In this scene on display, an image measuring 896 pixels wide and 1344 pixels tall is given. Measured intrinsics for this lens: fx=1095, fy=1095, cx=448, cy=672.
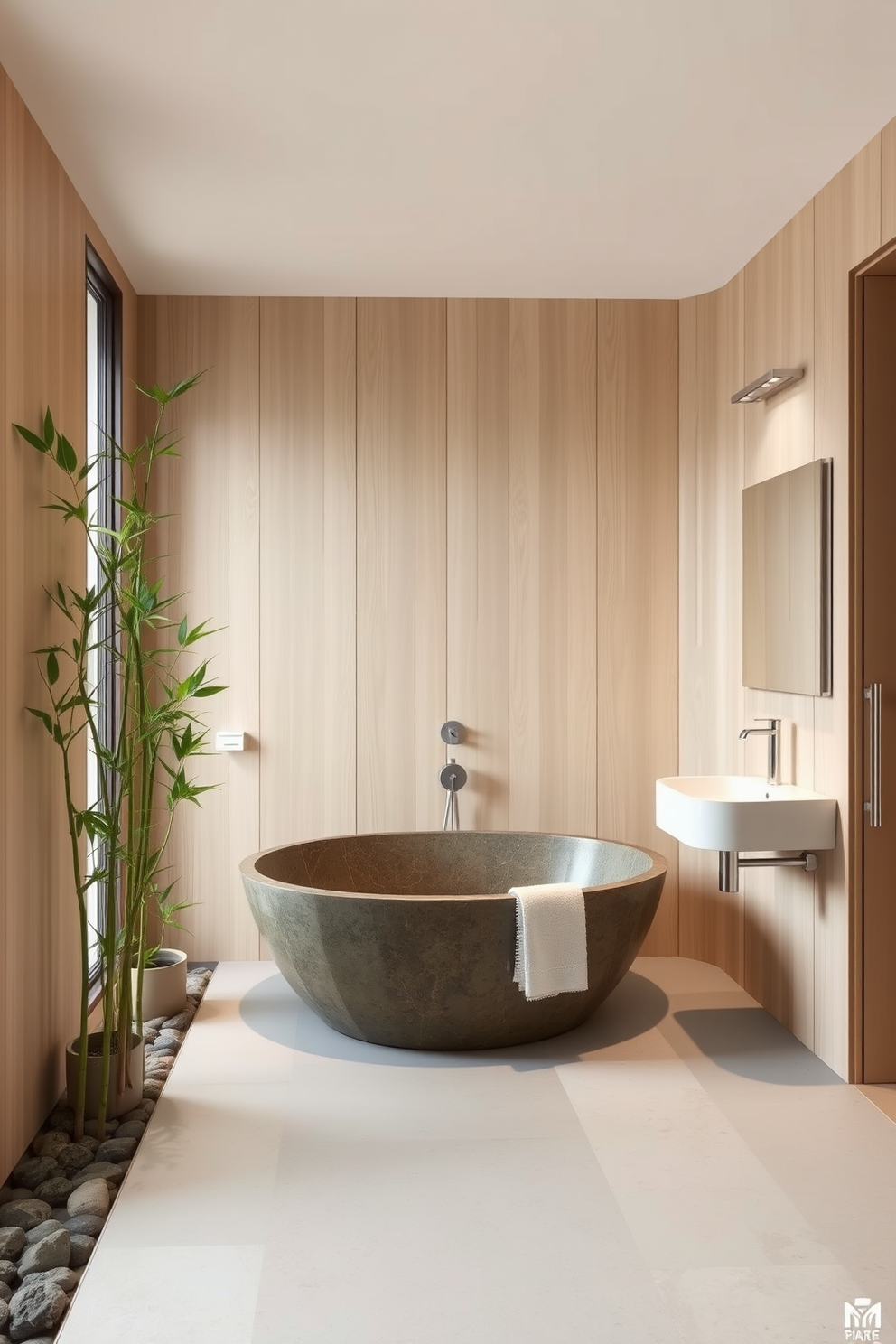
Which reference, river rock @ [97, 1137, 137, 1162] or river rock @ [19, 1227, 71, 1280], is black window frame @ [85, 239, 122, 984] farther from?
river rock @ [19, 1227, 71, 1280]

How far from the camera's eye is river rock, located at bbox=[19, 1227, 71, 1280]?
221 cm

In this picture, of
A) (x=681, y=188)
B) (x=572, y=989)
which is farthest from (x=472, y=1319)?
(x=681, y=188)

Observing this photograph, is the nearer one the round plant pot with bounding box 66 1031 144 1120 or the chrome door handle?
the round plant pot with bounding box 66 1031 144 1120

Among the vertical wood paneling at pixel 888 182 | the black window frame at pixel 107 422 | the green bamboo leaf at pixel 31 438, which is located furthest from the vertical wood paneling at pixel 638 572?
the green bamboo leaf at pixel 31 438

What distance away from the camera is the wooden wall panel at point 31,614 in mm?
2625

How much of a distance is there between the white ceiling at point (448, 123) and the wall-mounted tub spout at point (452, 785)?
6.29ft

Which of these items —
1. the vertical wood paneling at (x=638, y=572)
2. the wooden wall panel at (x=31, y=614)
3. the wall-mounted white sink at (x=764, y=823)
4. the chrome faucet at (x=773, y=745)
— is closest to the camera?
the wooden wall panel at (x=31, y=614)

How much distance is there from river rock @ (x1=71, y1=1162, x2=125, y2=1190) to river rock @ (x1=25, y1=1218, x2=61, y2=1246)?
21 centimetres

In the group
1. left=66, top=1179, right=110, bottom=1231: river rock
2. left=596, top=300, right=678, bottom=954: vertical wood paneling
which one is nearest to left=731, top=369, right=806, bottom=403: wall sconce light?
left=596, top=300, right=678, bottom=954: vertical wood paneling

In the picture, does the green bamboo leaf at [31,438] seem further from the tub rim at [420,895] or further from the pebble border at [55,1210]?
the pebble border at [55,1210]

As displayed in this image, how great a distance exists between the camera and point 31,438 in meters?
2.68

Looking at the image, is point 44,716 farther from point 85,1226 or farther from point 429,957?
point 429,957

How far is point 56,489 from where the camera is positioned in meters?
3.10

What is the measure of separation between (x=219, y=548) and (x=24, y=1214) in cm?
261
